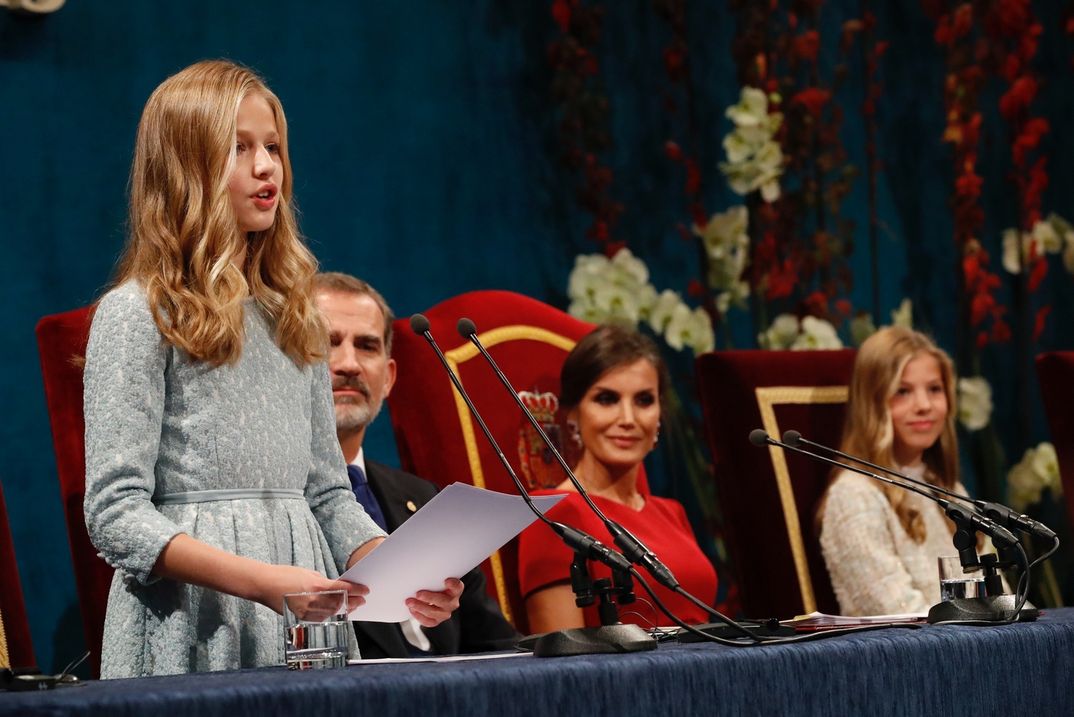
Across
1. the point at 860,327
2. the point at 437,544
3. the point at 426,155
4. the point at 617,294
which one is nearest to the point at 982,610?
the point at 437,544

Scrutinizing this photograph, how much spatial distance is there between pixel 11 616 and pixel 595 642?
0.97 m

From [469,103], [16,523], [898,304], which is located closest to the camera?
[16,523]

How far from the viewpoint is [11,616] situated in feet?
6.37

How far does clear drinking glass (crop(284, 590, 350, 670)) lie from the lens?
1.33 meters

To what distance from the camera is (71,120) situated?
2766 millimetres

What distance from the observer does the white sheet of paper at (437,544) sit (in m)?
1.39

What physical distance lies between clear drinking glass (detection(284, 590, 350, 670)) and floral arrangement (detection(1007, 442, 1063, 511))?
2.93m

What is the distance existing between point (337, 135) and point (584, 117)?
0.65 m

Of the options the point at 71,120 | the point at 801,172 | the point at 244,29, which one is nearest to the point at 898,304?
the point at 801,172

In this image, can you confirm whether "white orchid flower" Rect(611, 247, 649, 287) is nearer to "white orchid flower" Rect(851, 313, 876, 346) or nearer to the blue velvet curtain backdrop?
the blue velvet curtain backdrop

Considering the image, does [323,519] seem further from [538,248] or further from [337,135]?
[538,248]

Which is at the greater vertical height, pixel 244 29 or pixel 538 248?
pixel 244 29

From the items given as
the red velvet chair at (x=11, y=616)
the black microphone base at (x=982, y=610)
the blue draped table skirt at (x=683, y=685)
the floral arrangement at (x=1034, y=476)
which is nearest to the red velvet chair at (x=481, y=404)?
the red velvet chair at (x=11, y=616)

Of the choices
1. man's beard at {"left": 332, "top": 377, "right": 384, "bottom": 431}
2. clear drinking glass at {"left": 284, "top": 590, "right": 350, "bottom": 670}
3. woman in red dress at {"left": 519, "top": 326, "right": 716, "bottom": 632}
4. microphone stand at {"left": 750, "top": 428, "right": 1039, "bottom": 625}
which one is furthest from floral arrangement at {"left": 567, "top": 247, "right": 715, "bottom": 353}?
clear drinking glass at {"left": 284, "top": 590, "right": 350, "bottom": 670}
